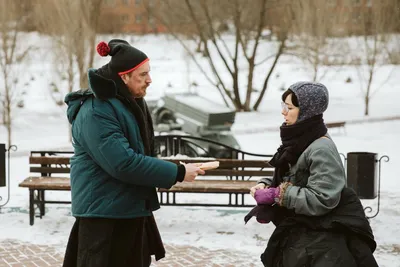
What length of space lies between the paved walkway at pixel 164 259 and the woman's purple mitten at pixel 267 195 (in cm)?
294

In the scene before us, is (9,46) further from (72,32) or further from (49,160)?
(49,160)

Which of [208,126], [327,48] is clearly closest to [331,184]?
[208,126]

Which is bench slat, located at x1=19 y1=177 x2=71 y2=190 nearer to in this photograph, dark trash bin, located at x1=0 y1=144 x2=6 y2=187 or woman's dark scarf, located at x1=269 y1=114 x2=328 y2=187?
dark trash bin, located at x1=0 y1=144 x2=6 y2=187

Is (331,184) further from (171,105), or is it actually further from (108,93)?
(171,105)

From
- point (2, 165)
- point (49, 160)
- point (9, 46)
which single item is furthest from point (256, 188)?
point (9, 46)

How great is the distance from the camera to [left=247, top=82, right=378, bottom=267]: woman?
385 centimetres

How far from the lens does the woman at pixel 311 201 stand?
12.6ft

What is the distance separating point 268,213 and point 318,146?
0.49m

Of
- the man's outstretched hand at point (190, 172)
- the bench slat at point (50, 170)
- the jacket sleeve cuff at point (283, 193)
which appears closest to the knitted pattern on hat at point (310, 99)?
the jacket sleeve cuff at point (283, 193)

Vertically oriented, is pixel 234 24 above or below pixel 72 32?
above

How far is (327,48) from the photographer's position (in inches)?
1196

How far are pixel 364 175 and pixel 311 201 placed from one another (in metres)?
4.52

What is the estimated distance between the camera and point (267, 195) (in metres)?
4.01

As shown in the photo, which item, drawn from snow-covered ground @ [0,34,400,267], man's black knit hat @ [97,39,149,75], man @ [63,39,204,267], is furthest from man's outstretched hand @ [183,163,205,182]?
snow-covered ground @ [0,34,400,267]
